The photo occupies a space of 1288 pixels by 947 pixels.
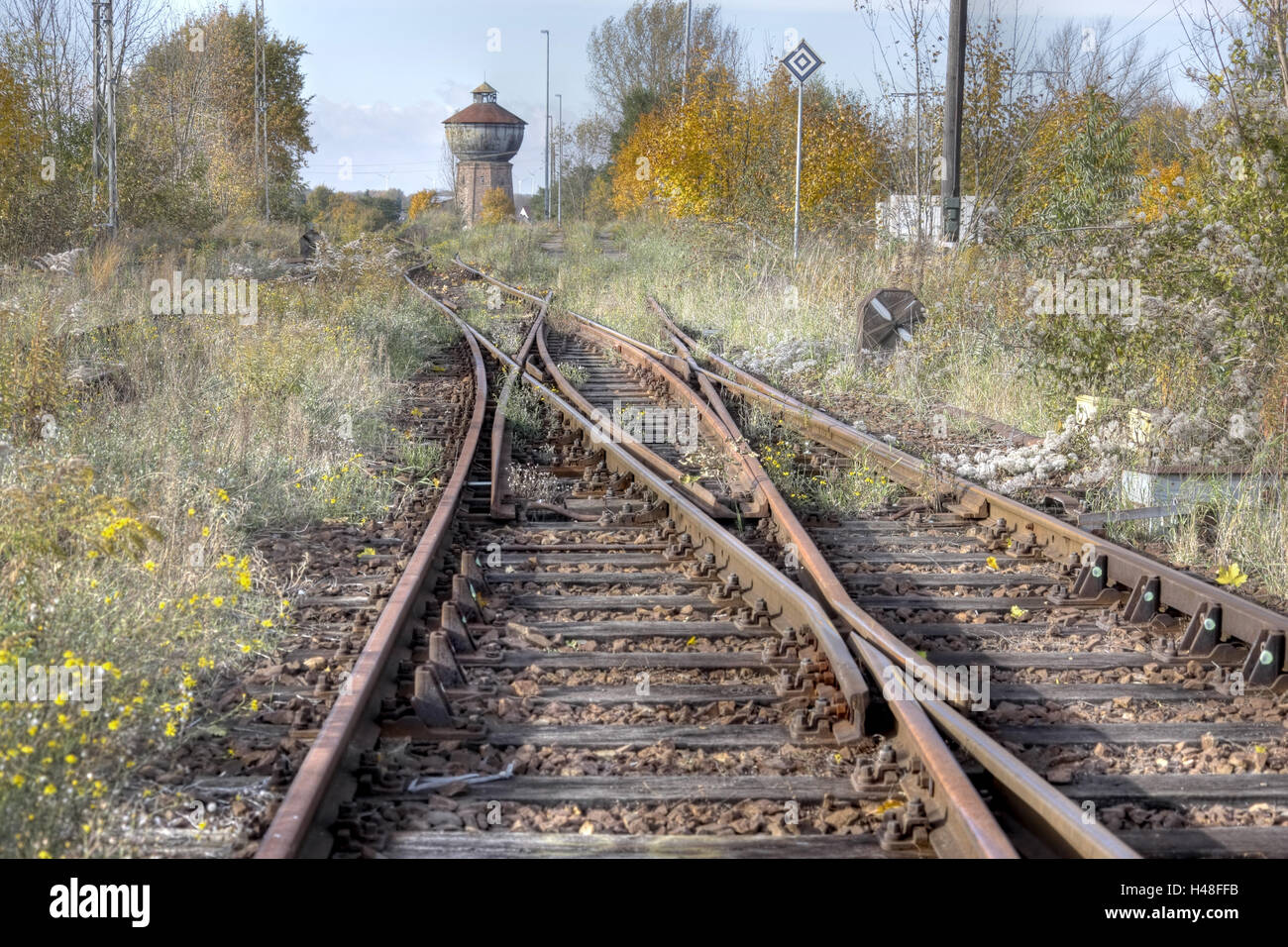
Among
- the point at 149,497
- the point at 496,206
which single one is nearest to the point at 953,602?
the point at 149,497

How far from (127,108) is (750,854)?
86.5 ft

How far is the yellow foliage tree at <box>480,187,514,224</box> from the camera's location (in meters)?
67.0

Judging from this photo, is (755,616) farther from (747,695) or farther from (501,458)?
(501,458)

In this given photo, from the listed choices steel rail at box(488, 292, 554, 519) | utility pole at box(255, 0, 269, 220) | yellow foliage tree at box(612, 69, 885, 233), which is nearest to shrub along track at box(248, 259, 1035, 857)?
steel rail at box(488, 292, 554, 519)

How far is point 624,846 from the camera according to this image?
3262 mm

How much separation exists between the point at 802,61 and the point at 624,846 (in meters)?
14.4

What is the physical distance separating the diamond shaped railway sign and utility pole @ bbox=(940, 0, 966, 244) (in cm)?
179

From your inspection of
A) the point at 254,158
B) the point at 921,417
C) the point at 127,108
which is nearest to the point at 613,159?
the point at 254,158

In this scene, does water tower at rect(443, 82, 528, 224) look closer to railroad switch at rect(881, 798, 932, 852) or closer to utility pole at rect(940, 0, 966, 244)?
utility pole at rect(940, 0, 966, 244)

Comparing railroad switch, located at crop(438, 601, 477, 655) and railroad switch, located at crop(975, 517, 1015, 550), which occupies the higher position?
railroad switch, located at crop(975, 517, 1015, 550)

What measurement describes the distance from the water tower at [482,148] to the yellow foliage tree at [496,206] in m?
1.42

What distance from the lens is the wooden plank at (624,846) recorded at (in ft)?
10.5

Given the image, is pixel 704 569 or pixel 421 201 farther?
pixel 421 201

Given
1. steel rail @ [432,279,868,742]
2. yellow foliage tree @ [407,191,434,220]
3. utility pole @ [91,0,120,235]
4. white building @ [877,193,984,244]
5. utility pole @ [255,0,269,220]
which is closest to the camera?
steel rail @ [432,279,868,742]
